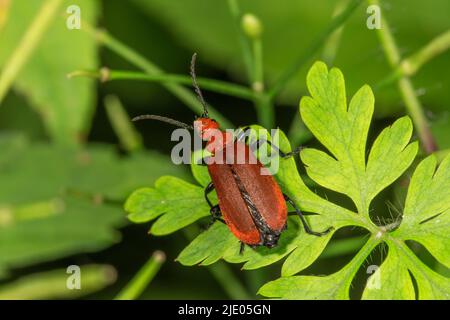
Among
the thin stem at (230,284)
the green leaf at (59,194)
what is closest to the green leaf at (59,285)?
the green leaf at (59,194)

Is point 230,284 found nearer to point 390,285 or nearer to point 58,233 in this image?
point 58,233

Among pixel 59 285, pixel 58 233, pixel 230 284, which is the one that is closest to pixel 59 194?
pixel 58 233

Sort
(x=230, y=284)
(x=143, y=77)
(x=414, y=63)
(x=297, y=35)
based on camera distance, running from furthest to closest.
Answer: (x=297, y=35), (x=230, y=284), (x=414, y=63), (x=143, y=77)

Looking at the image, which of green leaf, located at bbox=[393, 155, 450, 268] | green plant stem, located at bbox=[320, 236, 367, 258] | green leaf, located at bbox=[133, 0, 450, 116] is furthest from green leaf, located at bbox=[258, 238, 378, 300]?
green leaf, located at bbox=[133, 0, 450, 116]

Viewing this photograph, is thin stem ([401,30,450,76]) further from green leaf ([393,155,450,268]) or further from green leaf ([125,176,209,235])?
green leaf ([125,176,209,235])

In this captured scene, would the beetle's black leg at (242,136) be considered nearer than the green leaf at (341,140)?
No

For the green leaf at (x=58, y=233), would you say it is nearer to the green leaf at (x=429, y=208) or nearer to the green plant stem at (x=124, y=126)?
the green plant stem at (x=124, y=126)
